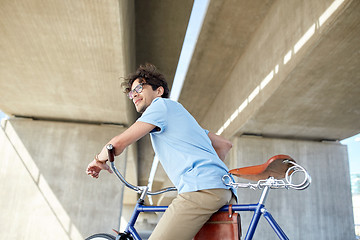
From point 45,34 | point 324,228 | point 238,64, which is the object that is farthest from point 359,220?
point 45,34

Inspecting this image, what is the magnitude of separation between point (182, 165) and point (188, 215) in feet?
0.86

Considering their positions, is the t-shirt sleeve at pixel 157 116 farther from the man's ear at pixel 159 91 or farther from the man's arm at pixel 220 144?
the man's arm at pixel 220 144

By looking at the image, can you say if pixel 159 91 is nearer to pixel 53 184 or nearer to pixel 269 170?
pixel 269 170

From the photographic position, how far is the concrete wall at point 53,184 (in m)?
11.2

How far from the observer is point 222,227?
1.74 m

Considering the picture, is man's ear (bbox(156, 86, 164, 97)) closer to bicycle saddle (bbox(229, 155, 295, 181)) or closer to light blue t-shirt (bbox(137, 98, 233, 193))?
light blue t-shirt (bbox(137, 98, 233, 193))

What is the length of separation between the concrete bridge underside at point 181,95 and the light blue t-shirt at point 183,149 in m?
4.07

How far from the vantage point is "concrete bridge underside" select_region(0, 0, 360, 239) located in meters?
6.32

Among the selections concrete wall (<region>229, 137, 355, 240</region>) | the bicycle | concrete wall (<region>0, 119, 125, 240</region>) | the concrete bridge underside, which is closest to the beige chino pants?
the bicycle

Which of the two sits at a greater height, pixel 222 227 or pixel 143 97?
pixel 143 97

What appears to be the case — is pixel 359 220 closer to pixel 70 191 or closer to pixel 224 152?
pixel 70 191

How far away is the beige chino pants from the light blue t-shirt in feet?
0.14

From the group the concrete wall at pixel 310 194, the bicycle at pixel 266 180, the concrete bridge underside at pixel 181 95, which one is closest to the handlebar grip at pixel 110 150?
the bicycle at pixel 266 180

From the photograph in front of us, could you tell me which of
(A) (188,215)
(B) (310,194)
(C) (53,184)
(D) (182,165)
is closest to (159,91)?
(D) (182,165)
